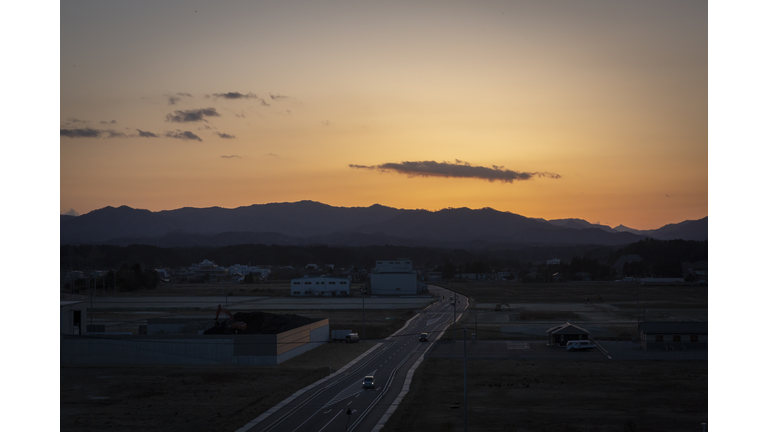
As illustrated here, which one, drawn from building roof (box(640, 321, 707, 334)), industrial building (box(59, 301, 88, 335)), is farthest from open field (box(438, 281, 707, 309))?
industrial building (box(59, 301, 88, 335))

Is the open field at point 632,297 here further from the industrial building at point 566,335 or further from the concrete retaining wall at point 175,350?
the concrete retaining wall at point 175,350

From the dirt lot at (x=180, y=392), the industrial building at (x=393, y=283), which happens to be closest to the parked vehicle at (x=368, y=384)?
the dirt lot at (x=180, y=392)

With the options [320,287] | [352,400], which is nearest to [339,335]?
[352,400]

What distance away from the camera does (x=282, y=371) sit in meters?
44.0

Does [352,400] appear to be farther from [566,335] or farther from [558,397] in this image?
[566,335]

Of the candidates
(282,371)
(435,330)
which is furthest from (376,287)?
(282,371)

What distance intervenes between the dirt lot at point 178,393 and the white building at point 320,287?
69.5m

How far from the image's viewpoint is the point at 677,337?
173 ft

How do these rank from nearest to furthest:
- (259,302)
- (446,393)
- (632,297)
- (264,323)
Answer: (446,393)
(264,323)
(259,302)
(632,297)

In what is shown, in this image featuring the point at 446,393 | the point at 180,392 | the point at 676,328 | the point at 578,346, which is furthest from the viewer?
the point at 676,328

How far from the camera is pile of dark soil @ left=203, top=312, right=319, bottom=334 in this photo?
53.6 m

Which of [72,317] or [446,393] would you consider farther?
[72,317]

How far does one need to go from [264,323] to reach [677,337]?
3843cm

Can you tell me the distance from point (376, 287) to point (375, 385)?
8227 cm
